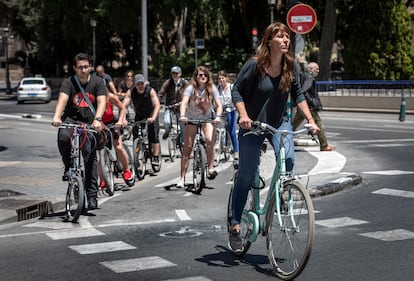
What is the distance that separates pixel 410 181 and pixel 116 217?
4.55 m

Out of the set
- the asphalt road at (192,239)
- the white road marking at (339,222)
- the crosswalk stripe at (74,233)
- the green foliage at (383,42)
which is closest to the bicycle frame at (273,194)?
the asphalt road at (192,239)

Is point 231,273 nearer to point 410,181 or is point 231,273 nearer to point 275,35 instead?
point 275,35

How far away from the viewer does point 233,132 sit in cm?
1359

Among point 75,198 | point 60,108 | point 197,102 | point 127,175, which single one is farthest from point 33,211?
point 197,102

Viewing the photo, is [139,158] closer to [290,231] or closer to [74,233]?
[74,233]

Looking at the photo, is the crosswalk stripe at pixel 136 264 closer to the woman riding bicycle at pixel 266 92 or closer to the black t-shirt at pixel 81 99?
the woman riding bicycle at pixel 266 92

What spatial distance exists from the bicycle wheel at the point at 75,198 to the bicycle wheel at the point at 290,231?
314 cm

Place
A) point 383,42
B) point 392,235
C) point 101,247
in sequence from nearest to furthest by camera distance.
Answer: point 101,247, point 392,235, point 383,42

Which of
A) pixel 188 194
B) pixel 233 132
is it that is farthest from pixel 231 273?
pixel 233 132

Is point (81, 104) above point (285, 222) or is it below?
above

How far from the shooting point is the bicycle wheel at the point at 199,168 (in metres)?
10.3

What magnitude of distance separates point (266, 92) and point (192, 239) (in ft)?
6.35

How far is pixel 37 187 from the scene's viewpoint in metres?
10.8

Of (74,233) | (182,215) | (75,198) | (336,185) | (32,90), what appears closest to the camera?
(74,233)
